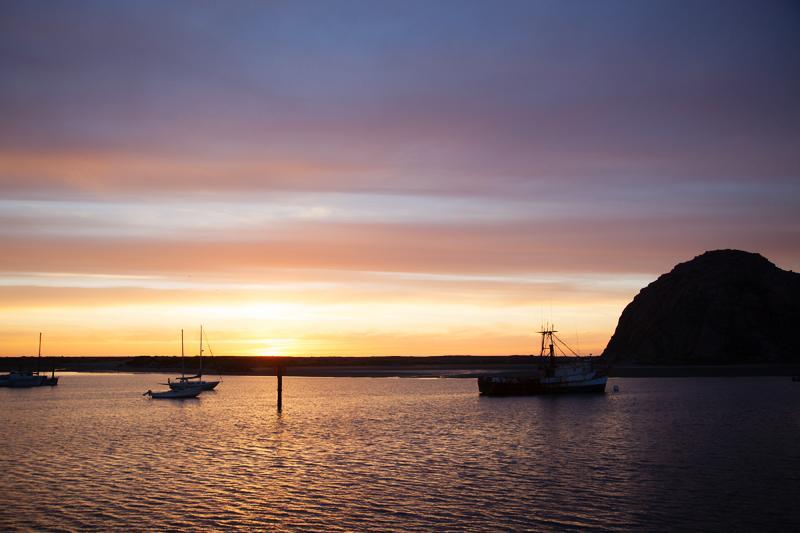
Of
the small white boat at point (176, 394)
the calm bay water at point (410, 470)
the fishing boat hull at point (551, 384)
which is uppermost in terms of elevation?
the fishing boat hull at point (551, 384)

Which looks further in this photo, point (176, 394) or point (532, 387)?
point (532, 387)

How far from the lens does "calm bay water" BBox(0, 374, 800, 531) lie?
29531mm

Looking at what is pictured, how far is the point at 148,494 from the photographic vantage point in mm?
34344

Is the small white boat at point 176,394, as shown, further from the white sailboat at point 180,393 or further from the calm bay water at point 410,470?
the calm bay water at point 410,470

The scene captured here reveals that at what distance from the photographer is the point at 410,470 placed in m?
40.2

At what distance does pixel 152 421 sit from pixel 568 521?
54900 mm

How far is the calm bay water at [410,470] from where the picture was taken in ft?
96.9

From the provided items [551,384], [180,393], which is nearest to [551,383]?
[551,384]

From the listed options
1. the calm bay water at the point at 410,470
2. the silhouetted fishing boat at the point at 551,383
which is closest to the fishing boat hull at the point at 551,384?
the silhouetted fishing boat at the point at 551,383

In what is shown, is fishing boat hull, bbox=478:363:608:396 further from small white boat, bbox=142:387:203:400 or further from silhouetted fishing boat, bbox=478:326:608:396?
small white boat, bbox=142:387:203:400

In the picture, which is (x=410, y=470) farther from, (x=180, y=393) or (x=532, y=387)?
(x=180, y=393)

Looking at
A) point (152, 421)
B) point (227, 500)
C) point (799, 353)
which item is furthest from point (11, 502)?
point (799, 353)

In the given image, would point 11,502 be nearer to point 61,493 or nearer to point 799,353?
point 61,493

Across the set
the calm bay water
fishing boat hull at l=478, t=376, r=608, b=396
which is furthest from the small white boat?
fishing boat hull at l=478, t=376, r=608, b=396
